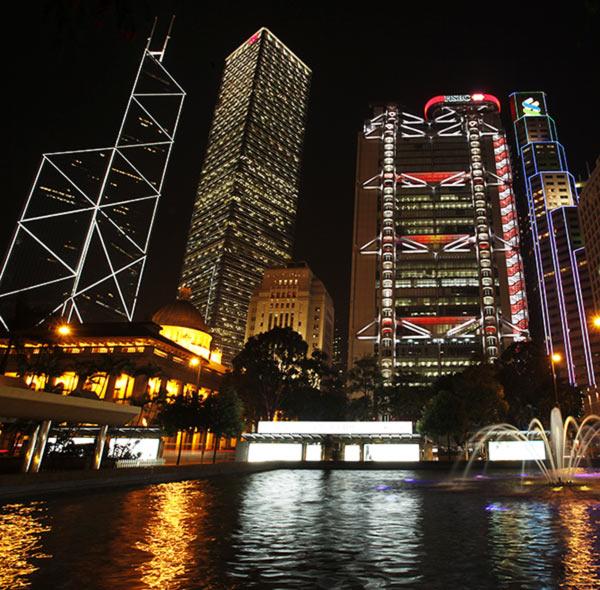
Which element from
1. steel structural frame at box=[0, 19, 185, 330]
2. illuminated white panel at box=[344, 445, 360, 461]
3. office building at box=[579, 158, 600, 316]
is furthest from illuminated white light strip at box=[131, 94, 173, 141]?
office building at box=[579, 158, 600, 316]

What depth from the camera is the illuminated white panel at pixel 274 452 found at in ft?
160

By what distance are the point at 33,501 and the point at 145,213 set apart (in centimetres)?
10970

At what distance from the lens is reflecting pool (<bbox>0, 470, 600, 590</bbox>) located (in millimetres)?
7586

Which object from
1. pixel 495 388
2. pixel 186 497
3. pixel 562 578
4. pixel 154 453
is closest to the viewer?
pixel 562 578

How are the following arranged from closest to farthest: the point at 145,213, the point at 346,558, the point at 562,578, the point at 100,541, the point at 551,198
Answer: the point at 562,578 < the point at 346,558 < the point at 100,541 < the point at 145,213 < the point at 551,198

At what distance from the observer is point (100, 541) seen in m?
10.3

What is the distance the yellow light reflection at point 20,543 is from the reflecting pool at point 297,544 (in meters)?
0.03

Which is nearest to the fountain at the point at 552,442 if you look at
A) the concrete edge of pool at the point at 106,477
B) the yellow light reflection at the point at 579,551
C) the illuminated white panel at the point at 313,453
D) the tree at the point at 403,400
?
the concrete edge of pool at the point at 106,477

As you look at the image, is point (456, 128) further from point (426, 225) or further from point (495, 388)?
point (495, 388)

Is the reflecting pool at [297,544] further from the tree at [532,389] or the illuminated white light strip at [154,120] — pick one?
the illuminated white light strip at [154,120]

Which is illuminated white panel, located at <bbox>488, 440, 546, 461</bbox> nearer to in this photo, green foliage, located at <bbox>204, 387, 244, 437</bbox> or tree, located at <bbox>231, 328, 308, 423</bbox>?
green foliage, located at <bbox>204, 387, 244, 437</bbox>

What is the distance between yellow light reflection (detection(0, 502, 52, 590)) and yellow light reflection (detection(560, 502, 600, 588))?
8602 mm

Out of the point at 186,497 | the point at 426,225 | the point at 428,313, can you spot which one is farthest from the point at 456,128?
the point at 186,497

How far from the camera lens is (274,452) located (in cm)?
4884
